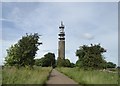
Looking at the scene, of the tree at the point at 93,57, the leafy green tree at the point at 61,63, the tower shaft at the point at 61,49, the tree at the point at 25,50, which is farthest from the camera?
the tower shaft at the point at 61,49

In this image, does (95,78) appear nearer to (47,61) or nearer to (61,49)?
(61,49)

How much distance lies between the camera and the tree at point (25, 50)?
29531 millimetres

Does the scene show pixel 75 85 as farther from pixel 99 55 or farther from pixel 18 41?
pixel 99 55

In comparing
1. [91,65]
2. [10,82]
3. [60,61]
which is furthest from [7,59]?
[60,61]

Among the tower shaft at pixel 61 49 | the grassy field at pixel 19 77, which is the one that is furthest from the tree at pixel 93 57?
the tower shaft at pixel 61 49

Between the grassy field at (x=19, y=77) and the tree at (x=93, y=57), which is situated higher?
the tree at (x=93, y=57)

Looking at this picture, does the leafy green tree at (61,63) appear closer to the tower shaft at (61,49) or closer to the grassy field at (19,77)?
the tower shaft at (61,49)

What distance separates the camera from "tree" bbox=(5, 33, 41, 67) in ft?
96.9

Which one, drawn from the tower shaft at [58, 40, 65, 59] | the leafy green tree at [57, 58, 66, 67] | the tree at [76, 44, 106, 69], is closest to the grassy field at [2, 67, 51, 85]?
the tree at [76, 44, 106, 69]

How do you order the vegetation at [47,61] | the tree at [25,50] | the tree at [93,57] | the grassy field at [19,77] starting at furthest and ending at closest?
1. the vegetation at [47,61]
2. the tree at [93,57]
3. the tree at [25,50]
4. the grassy field at [19,77]

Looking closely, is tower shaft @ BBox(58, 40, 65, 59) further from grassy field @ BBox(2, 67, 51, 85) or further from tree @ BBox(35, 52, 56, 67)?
grassy field @ BBox(2, 67, 51, 85)

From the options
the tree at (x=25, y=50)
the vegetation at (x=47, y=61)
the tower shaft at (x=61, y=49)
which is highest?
the tower shaft at (x=61, y=49)

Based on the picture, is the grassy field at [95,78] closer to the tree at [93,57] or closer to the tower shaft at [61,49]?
the tree at [93,57]

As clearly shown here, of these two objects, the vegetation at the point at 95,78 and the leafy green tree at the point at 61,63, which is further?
the leafy green tree at the point at 61,63
